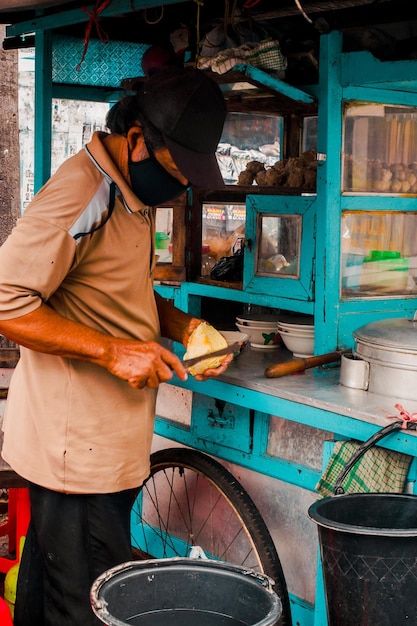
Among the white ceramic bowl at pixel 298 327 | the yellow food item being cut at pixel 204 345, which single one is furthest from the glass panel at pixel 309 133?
the yellow food item being cut at pixel 204 345

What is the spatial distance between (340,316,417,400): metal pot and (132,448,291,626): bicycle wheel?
0.69 m

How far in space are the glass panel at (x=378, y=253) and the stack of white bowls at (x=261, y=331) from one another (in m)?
0.52

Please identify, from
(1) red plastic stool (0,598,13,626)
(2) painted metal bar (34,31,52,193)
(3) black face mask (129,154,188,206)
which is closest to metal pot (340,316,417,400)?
(3) black face mask (129,154,188,206)

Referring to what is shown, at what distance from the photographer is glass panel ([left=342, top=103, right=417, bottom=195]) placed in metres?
3.33

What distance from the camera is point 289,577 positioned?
3418mm

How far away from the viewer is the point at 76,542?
8.93 ft

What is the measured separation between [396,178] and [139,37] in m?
1.76

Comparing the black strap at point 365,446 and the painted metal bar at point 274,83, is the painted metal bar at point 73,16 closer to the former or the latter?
the painted metal bar at point 274,83

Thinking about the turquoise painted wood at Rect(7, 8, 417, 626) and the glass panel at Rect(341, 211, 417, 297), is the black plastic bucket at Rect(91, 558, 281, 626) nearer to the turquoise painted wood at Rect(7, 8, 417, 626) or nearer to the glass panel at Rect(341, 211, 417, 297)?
the turquoise painted wood at Rect(7, 8, 417, 626)

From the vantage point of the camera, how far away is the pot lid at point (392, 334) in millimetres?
2799

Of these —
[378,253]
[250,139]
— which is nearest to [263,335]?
[378,253]

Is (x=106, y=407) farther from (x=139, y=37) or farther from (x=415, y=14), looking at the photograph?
(x=139, y=37)

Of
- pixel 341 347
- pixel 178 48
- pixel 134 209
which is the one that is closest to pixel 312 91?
pixel 178 48

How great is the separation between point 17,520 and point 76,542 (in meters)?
1.53
